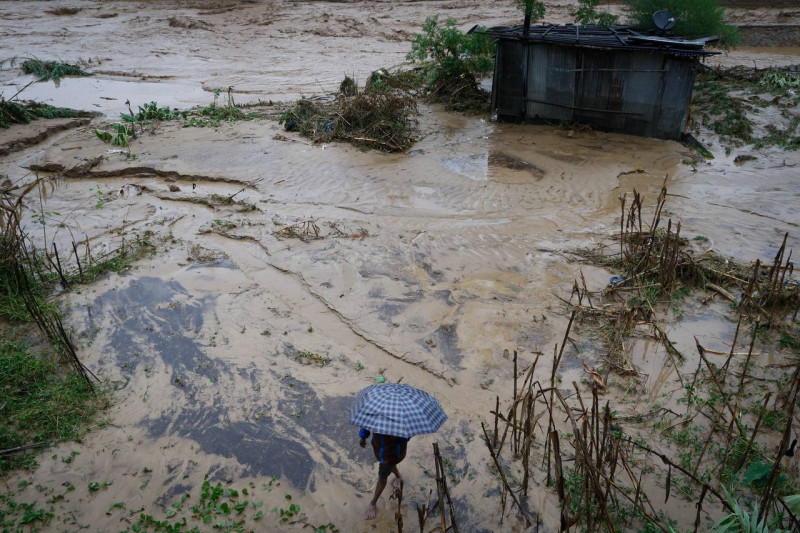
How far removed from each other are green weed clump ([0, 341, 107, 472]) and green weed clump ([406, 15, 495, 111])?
10199 mm

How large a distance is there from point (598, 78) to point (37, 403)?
1067 cm

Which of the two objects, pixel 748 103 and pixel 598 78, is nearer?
pixel 598 78

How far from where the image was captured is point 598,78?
35.3 feet

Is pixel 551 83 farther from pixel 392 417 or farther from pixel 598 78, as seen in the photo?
pixel 392 417

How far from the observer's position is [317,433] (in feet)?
14.7

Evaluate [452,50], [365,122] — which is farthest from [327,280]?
[452,50]

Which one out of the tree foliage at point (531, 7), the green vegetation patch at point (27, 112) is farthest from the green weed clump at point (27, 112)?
the tree foliage at point (531, 7)

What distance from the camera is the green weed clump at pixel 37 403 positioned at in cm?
418

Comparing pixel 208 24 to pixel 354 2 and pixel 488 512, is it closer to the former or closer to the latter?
pixel 354 2

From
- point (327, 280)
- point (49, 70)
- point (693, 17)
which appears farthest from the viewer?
point (49, 70)

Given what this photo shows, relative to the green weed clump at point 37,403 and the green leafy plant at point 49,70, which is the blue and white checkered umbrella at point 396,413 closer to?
the green weed clump at point 37,403

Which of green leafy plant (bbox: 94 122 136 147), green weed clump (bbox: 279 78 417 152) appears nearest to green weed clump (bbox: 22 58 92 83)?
green leafy plant (bbox: 94 122 136 147)

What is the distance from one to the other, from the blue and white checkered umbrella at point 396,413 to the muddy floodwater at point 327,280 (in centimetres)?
102

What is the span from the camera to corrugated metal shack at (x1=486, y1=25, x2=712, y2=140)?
1014 centimetres
